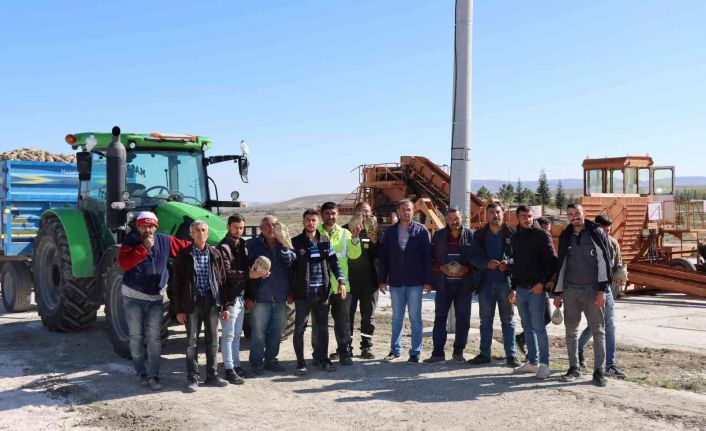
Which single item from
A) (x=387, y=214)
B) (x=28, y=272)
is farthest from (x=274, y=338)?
(x=387, y=214)

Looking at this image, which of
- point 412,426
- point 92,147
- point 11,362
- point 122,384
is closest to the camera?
point 412,426

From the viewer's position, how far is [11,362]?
25.9ft

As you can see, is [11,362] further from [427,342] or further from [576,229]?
[576,229]

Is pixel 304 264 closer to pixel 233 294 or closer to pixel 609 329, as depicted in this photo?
pixel 233 294

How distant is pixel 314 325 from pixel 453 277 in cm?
160

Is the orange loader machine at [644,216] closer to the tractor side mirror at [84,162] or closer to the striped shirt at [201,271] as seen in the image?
the tractor side mirror at [84,162]

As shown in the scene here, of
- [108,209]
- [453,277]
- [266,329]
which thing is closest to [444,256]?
[453,277]

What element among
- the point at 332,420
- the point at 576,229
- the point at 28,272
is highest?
the point at 576,229

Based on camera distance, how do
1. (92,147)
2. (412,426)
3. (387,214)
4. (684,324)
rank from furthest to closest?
(387,214), (684,324), (92,147), (412,426)

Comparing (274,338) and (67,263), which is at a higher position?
(67,263)

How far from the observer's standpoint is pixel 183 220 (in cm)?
816

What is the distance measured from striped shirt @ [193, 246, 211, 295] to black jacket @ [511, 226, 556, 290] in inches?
121

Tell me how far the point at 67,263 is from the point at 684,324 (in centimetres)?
912

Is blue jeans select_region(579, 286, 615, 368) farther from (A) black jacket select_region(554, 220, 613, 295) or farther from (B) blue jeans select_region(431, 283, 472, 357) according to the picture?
(B) blue jeans select_region(431, 283, 472, 357)
